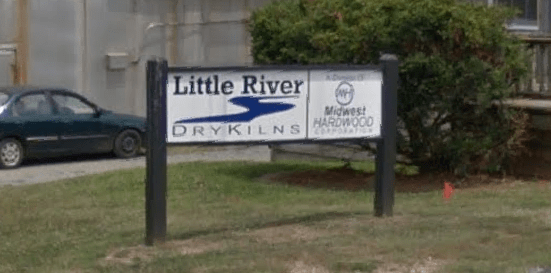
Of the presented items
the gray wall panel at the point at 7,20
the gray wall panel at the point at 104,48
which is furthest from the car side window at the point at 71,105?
the gray wall panel at the point at 104,48

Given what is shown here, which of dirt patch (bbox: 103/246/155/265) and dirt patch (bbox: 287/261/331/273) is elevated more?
dirt patch (bbox: 287/261/331/273)

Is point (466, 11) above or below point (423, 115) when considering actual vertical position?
above

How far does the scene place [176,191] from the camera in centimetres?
1512

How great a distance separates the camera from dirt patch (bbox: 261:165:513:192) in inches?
600

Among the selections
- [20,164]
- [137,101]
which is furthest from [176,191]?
[137,101]

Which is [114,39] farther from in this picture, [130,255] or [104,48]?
[130,255]

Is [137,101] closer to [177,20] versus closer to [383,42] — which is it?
[177,20]

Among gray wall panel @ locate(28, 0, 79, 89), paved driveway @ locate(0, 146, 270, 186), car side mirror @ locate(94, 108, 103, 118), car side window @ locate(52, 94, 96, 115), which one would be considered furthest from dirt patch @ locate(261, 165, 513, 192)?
gray wall panel @ locate(28, 0, 79, 89)

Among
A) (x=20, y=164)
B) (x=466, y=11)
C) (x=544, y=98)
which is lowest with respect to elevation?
(x=20, y=164)

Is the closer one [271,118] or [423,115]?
[271,118]

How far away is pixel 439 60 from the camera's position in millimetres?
14734

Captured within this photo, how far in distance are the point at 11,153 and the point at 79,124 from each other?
1475 millimetres

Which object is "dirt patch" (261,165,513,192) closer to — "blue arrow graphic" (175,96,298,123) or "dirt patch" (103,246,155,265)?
"blue arrow graphic" (175,96,298,123)

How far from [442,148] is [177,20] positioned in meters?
11.7
